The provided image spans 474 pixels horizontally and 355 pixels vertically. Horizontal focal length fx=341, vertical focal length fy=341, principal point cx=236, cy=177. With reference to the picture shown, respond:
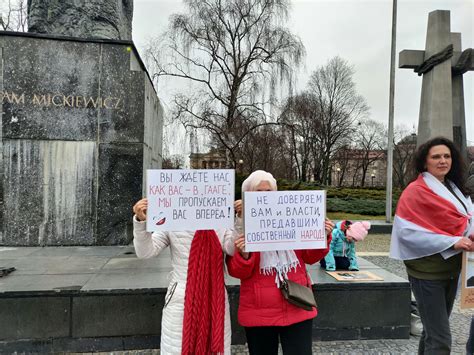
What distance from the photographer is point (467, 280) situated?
2457 millimetres

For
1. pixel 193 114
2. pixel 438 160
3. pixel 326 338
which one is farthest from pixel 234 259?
pixel 193 114

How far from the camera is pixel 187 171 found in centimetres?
229

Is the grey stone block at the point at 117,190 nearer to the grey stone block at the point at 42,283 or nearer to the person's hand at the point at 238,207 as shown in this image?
the grey stone block at the point at 42,283

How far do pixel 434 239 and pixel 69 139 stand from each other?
203 inches

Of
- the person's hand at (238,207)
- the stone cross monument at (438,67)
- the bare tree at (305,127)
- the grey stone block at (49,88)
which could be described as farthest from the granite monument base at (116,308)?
the bare tree at (305,127)

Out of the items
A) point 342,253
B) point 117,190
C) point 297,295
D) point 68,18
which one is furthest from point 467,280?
point 68,18

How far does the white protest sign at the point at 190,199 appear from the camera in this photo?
2229 millimetres

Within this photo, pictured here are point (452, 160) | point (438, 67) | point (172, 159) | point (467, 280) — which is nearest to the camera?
point (467, 280)

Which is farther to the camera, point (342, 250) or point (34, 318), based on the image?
point (342, 250)

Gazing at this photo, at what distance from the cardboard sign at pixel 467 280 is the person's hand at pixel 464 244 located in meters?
0.10

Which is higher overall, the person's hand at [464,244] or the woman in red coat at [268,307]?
the person's hand at [464,244]

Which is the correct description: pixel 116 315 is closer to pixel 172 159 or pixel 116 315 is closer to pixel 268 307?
pixel 268 307

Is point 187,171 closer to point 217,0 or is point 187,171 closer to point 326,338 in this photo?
point 326,338

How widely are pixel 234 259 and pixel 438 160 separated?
5.60ft
